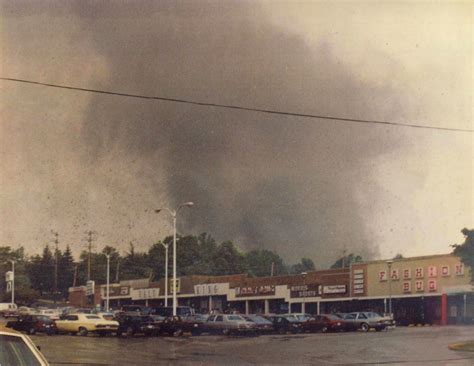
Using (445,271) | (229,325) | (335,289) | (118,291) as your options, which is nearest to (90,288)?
(118,291)

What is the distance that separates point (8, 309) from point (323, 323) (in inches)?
312

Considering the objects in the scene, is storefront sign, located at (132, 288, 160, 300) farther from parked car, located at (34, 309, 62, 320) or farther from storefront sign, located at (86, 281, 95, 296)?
parked car, located at (34, 309, 62, 320)

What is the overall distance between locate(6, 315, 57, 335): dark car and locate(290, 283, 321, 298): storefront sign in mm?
6046

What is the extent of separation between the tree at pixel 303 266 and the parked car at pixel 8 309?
6.68 m

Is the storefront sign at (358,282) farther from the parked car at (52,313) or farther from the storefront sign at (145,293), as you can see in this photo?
the parked car at (52,313)

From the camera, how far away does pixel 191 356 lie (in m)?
16.6

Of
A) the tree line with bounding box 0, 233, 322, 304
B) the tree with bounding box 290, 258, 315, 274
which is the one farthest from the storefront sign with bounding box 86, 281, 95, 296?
the tree with bounding box 290, 258, 315, 274

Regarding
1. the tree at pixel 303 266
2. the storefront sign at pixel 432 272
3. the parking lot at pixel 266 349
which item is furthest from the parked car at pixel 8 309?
the storefront sign at pixel 432 272

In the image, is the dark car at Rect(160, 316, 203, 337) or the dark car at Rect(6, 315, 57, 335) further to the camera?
the dark car at Rect(160, 316, 203, 337)

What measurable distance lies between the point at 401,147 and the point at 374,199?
58.5 inches

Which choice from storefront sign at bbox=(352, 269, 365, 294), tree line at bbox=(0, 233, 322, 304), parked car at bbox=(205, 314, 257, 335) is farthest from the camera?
storefront sign at bbox=(352, 269, 365, 294)

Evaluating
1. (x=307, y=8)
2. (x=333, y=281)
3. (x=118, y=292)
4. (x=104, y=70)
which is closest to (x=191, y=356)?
(x=118, y=292)

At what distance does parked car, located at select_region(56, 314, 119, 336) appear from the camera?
690 inches

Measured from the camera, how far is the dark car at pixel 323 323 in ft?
59.5
